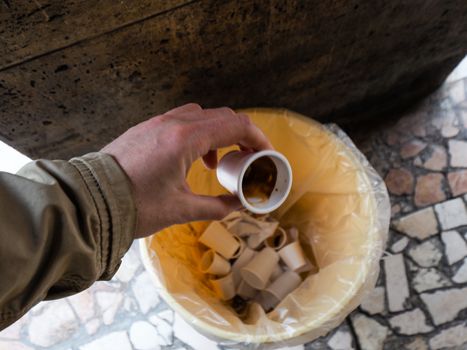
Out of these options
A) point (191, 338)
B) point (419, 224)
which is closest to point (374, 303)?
point (419, 224)

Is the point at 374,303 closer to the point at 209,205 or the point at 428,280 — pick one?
the point at 428,280

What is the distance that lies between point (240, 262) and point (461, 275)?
0.61 m

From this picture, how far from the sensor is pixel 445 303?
1.08m

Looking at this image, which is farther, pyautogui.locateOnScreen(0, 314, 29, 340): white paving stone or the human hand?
pyautogui.locateOnScreen(0, 314, 29, 340): white paving stone

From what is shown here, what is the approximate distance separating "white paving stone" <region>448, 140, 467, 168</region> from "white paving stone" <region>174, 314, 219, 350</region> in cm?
88

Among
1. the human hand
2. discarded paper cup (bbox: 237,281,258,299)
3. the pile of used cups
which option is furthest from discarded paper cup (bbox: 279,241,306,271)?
the human hand

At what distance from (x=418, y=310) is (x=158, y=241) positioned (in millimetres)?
718

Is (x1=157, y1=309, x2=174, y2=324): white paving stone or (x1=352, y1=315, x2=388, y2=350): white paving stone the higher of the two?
(x1=157, y1=309, x2=174, y2=324): white paving stone

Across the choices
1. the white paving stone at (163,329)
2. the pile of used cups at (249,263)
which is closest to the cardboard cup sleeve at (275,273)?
the pile of used cups at (249,263)

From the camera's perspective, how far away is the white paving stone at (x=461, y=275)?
110 centimetres

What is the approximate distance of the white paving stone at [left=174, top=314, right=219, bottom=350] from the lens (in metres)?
1.07

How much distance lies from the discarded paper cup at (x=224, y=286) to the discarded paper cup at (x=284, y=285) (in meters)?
0.09

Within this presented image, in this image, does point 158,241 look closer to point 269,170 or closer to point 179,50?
point 269,170

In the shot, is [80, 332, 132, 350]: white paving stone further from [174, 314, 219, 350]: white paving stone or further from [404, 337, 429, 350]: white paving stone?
[404, 337, 429, 350]: white paving stone
